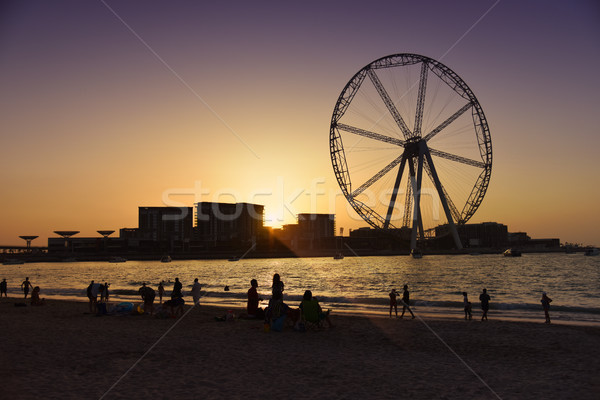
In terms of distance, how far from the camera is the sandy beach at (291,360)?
1092cm

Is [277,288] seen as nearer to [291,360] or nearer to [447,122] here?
[291,360]

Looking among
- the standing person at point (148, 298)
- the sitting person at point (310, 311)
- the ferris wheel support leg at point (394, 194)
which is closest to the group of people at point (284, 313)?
the sitting person at point (310, 311)

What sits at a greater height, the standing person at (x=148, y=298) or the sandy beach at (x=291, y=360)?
the standing person at (x=148, y=298)

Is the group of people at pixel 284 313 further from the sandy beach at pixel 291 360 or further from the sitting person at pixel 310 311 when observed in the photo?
the sandy beach at pixel 291 360

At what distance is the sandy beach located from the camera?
10.9 m

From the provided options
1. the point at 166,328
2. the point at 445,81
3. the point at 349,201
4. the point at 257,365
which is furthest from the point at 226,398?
the point at 445,81

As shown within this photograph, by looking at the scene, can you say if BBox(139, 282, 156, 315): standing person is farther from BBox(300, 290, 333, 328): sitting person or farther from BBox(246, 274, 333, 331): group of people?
BBox(300, 290, 333, 328): sitting person

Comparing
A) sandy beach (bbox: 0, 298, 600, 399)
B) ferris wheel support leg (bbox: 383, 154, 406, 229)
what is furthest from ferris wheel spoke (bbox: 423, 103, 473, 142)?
sandy beach (bbox: 0, 298, 600, 399)

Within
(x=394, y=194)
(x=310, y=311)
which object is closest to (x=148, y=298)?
(x=310, y=311)

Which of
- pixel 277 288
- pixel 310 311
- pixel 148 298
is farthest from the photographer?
pixel 148 298

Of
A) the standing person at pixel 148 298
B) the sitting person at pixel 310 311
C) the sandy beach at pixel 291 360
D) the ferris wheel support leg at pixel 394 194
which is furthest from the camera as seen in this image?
the ferris wheel support leg at pixel 394 194

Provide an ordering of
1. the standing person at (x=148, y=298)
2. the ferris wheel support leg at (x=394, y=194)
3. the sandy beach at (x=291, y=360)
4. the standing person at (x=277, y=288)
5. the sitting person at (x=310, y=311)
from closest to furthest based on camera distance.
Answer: the sandy beach at (x=291, y=360)
the standing person at (x=277, y=288)
the sitting person at (x=310, y=311)
the standing person at (x=148, y=298)
the ferris wheel support leg at (x=394, y=194)

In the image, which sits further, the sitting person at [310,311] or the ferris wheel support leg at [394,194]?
the ferris wheel support leg at [394,194]

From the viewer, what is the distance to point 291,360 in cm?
1395
